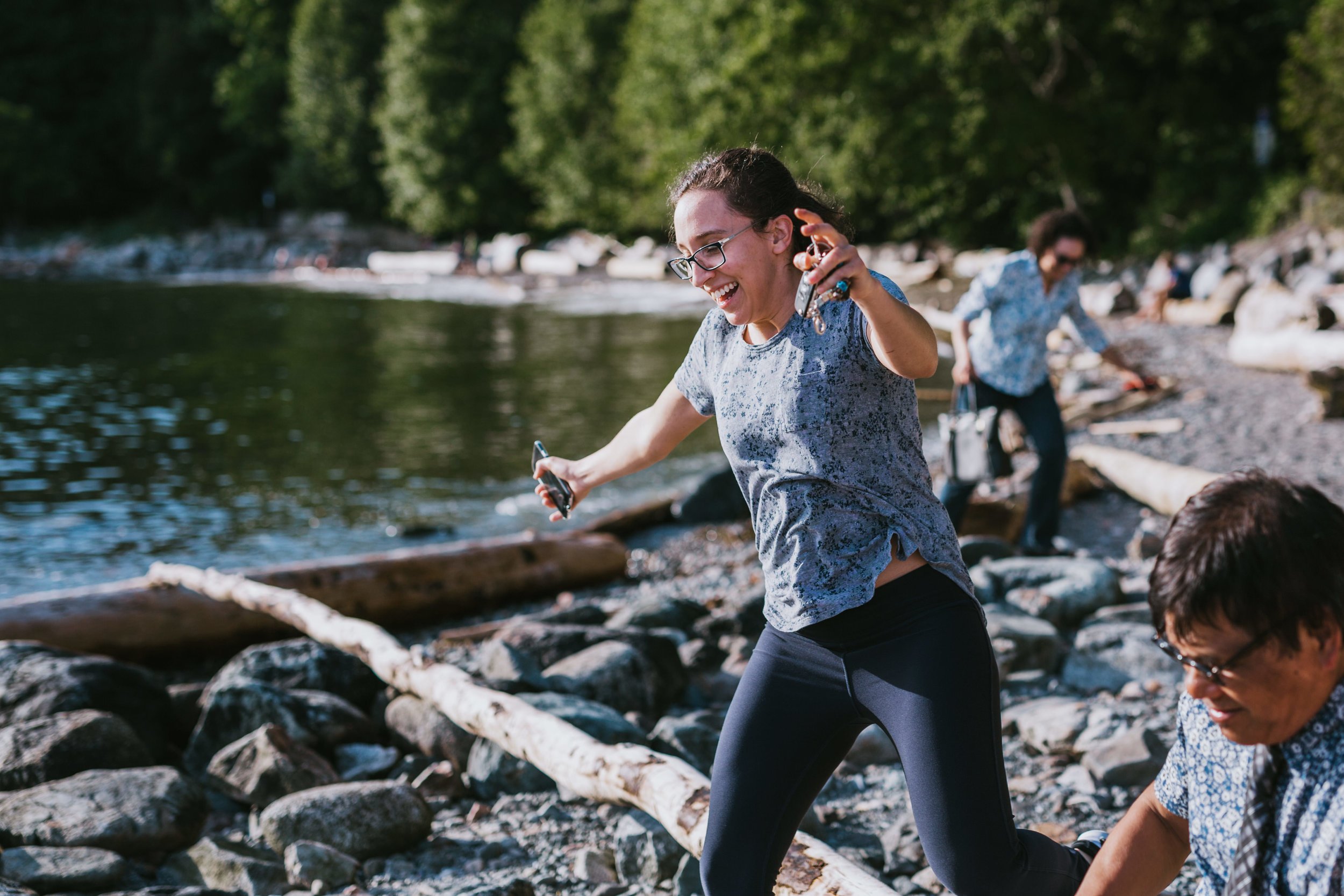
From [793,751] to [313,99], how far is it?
6938 centimetres

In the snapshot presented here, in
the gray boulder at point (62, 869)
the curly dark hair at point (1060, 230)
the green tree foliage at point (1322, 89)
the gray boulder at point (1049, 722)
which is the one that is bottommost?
the gray boulder at point (62, 869)

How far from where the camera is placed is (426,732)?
5516 millimetres

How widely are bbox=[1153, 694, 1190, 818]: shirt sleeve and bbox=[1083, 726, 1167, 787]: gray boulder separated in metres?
2.72

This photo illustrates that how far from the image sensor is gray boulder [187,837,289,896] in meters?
4.28

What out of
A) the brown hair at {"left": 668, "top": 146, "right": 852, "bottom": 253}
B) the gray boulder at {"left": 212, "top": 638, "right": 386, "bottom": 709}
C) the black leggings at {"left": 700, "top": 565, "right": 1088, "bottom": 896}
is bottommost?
the gray boulder at {"left": 212, "top": 638, "right": 386, "bottom": 709}

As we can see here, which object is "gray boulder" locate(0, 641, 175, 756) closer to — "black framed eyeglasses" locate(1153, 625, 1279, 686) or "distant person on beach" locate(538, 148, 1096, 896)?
"distant person on beach" locate(538, 148, 1096, 896)

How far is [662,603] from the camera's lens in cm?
739

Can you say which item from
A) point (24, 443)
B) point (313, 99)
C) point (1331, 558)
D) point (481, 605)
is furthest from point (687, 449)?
point (313, 99)

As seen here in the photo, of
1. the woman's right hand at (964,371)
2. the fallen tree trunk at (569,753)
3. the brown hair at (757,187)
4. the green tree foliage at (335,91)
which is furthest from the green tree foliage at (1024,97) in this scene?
the green tree foliage at (335,91)

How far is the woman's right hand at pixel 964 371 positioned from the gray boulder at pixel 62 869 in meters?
5.04

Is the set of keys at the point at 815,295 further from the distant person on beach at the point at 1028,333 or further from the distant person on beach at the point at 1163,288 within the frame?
the distant person on beach at the point at 1163,288

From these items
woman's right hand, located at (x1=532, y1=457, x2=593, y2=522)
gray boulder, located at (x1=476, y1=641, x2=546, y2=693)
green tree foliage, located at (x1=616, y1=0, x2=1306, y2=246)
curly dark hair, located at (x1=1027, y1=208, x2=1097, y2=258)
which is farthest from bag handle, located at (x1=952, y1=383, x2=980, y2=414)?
green tree foliage, located at (x1=616, y1=0, x2=1306, y2=246)

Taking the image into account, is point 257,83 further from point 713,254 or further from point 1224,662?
point 1224,662

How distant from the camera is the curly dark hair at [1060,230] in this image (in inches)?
275
